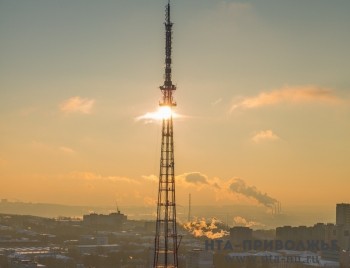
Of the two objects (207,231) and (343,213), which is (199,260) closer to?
(343,213)

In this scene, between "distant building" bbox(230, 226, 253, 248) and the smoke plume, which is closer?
"distant building" bbox(230, 226, 253, 248)

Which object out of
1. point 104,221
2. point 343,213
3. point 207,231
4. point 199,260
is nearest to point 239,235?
point 343,213

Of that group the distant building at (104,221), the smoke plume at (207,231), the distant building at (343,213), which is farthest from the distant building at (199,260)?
the distant building at (104,221)

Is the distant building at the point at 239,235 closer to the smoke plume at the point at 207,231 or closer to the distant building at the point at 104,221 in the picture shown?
the smoke plume at the point at 207,231

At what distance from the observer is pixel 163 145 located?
85.9ft

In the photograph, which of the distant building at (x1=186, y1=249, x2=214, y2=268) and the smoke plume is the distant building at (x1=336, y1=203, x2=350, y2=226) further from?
the distant building at (x1=186, y1=249, x2=214, y2=268)

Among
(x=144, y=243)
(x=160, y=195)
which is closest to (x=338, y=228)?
(x=144, y=243)

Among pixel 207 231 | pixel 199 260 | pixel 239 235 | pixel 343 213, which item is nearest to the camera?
pixel 199 260

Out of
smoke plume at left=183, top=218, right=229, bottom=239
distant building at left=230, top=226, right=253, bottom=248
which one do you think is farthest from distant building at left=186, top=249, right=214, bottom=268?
smoke plume at left=183, top=218, right=229, bottom=239

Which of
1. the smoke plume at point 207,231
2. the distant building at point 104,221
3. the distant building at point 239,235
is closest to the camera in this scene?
the distant building at point 239,235

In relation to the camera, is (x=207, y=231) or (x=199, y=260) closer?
(x=199, y=260)

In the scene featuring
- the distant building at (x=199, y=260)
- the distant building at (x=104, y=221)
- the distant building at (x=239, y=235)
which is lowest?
the distant building at (x=199, y=260)

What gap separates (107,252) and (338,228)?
3405 centimetres

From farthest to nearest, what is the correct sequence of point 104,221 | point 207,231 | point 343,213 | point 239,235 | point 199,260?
point 104,221 → point 207,231 → point 343,213 → point 239,235 → point 199,260
